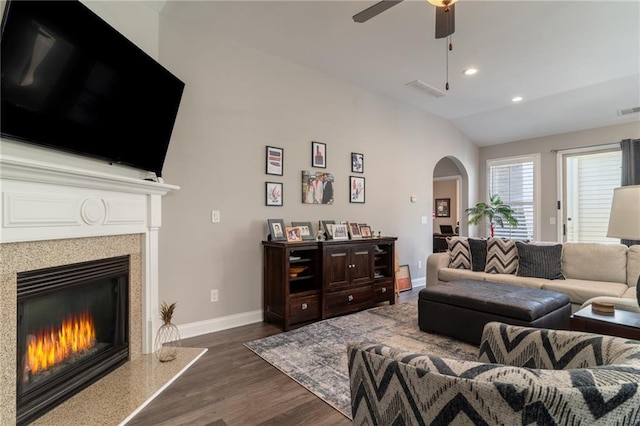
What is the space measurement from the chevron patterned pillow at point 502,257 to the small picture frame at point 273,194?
265 centimetres

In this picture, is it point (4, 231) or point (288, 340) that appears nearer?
point (4, 231)

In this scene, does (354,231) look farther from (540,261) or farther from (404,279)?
(540,261)

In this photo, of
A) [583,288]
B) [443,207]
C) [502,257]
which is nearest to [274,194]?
[502,257]

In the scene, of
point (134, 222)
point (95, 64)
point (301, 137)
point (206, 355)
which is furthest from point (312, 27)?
point (206, 355)

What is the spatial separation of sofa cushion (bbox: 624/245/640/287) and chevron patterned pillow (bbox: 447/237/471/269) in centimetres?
150

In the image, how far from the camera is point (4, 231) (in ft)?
5.08

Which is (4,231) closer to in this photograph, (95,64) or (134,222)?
(134,222)

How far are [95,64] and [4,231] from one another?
109 cm

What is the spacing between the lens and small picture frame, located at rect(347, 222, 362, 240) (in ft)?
13.3

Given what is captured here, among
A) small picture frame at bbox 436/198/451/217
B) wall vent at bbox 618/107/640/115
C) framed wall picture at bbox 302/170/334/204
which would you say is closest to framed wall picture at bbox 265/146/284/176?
framed wall picture at bbox 302/170/334/204

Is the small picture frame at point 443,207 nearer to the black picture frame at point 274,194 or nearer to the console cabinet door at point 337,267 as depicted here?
the console cabinet door at point 337,267

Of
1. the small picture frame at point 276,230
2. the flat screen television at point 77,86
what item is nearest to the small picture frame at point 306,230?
the small picture frame at point 276,230

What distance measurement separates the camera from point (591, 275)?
3422 millimetres

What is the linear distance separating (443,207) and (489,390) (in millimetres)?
8613
